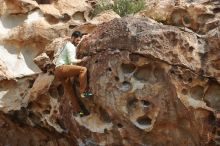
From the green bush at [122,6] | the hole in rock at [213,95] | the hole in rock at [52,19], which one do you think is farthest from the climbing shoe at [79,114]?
the green bush at [122,6]

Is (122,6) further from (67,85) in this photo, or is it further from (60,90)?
(67,85)

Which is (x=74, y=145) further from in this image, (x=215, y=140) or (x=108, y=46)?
(x=215, y=140)

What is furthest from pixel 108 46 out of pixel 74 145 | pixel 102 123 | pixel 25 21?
pixel 25 21

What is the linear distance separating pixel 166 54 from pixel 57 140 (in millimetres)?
3220

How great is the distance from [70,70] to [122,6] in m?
4.54

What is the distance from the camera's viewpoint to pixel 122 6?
15398mm

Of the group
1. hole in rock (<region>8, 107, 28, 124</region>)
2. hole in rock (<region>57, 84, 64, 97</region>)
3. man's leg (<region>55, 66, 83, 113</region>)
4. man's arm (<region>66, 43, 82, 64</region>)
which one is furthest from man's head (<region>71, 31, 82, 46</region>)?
hole in rock (<region>8, 107, 28, 124</region>)

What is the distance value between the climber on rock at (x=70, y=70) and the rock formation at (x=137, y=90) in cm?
13

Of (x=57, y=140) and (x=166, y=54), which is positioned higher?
(x=166, y=54)

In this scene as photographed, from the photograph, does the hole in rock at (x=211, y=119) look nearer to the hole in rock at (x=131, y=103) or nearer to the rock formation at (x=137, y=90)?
the rock formation at (x=137, y=90)

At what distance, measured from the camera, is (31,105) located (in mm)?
12438

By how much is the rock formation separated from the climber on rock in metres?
0.13

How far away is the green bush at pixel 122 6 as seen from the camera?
15102mm

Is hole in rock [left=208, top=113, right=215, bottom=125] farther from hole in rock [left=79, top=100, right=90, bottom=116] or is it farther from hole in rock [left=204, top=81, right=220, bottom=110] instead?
hole in rock [left=79, top=100, right=90, bottom=116]
